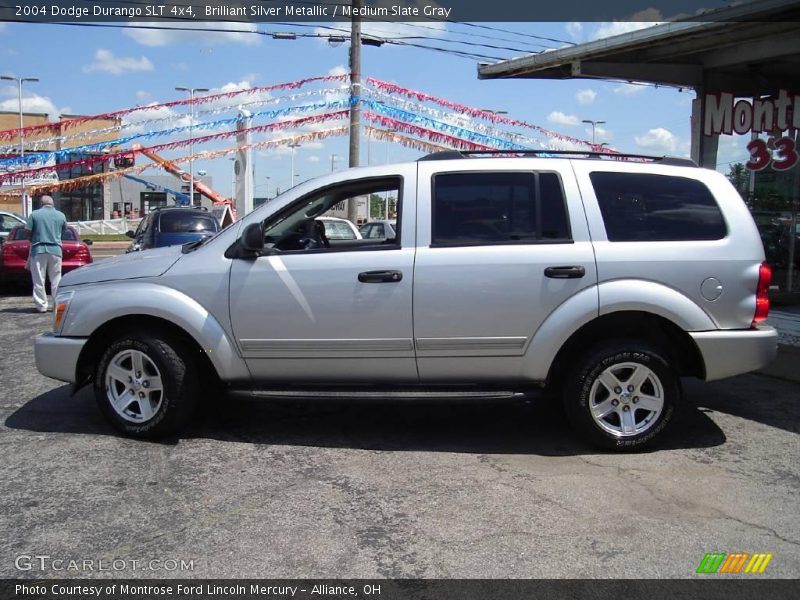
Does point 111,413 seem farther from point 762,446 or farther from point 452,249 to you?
point 762,446

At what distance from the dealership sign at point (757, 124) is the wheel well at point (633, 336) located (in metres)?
5.98

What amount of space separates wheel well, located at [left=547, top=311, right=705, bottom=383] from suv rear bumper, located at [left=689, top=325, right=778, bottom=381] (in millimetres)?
62

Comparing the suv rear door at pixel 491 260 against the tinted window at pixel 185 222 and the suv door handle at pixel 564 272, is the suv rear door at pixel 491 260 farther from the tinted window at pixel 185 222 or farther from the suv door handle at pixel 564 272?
the tinted window at pixel 185 222

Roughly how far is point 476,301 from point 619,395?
116cm

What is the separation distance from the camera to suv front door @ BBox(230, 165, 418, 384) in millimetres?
4648

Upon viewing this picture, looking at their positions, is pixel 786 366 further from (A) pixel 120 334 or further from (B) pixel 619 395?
(A) pixel 120 334

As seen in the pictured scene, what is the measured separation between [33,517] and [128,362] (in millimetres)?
1410

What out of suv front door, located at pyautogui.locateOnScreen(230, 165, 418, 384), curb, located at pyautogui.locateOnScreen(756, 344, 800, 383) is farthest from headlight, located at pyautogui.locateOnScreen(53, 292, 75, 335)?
curb, located at pyautogui.locateOnScreen(756, 344, 800, 383)

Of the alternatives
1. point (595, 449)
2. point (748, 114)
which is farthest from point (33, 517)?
point (748, 114)

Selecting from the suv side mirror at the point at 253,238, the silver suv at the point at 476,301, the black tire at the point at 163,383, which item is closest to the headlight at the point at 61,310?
the silver suv at the point at 476,301

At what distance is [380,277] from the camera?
4.63 meters

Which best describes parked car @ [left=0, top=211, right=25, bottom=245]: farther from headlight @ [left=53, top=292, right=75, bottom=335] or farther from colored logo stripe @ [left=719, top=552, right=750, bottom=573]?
colored logo stripe @ [left=719, top=552, right=750, bottom=573]

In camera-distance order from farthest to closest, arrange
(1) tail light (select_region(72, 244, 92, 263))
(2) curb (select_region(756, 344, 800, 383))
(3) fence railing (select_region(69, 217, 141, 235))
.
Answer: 1. (3) fence railing (select_region(69, 217, 141, 235))
2. (1) tail light (select_region(72, 244, 92, 263))
3. (2) curb (select_region(756, 344, 800, 383))

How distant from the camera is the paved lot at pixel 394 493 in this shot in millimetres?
3373
